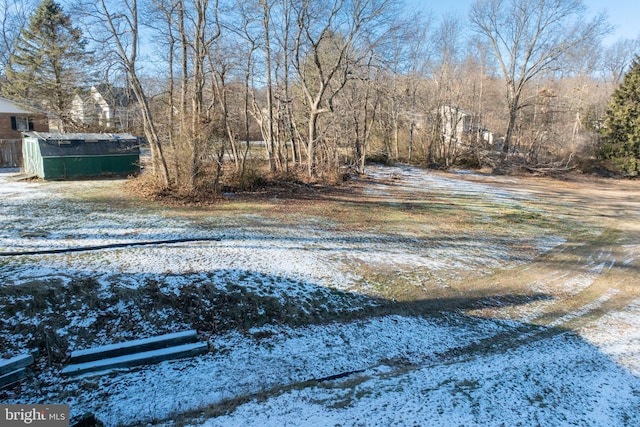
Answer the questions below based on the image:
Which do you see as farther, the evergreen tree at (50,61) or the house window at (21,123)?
the house window at (21,123)

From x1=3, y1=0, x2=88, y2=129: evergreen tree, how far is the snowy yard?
15728mm

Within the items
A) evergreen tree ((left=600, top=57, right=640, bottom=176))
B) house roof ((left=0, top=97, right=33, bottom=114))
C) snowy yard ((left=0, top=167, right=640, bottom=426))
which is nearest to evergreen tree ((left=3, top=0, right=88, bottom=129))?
house roof ((left=0, top=97, right=33, bottom=114))

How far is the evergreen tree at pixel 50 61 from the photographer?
71.6 feet

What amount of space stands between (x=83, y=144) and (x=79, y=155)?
52 cm

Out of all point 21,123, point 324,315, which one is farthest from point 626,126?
point 21,123

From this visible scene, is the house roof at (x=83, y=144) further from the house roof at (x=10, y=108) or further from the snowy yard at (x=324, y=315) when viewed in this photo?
the house roof at (x=10, y=108)

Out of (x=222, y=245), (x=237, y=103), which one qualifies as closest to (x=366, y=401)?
(x=222, y=245)

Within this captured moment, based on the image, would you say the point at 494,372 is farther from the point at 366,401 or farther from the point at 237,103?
the point at 237,103

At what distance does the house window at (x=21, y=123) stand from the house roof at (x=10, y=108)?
1.82 feet

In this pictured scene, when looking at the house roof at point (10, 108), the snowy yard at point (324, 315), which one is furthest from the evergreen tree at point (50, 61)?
the snowy yard at point (324, 315)

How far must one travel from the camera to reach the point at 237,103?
21.5 m

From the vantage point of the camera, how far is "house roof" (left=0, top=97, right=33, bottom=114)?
22.9 meters

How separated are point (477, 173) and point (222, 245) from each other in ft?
77.3

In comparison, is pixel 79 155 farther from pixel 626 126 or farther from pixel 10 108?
pixel 626 126
